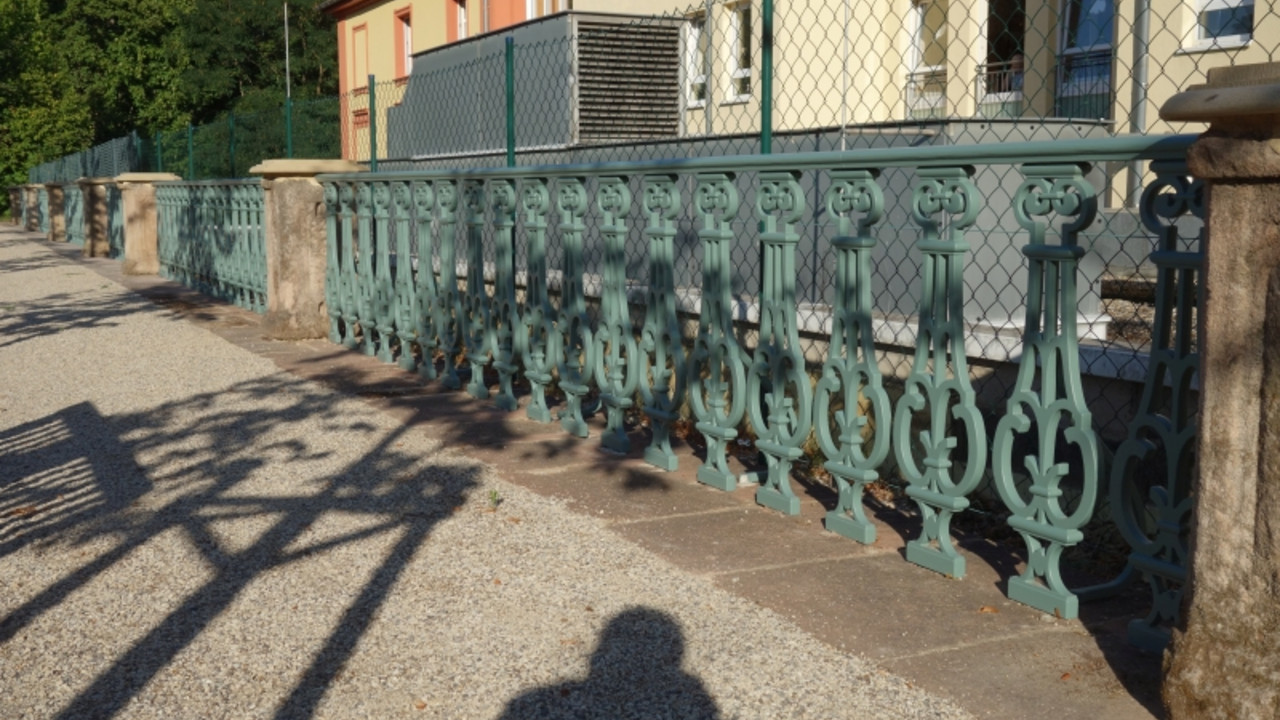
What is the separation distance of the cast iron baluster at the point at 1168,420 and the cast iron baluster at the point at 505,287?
13.1 feet

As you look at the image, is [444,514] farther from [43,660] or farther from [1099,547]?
[1099,547]

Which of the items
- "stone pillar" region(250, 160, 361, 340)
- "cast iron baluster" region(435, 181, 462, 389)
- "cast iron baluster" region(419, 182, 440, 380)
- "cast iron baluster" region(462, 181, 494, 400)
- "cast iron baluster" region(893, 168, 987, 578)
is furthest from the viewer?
"stone pillar" region(250, 160, 361, 340)

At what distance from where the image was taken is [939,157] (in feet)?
13.8

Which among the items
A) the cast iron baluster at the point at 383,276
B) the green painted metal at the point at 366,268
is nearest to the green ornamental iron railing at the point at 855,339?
the cast iron baluster at the point at 383,276

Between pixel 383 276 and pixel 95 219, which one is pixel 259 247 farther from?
pixel 95 219

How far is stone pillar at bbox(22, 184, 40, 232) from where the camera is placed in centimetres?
3891

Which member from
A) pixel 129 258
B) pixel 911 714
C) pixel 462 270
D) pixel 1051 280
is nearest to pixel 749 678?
pixel 911 714

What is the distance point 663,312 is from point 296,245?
5336 mm

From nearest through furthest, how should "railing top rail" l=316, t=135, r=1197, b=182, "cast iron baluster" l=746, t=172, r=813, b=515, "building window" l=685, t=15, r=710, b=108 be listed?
1. "railing top rail" l=316, t=135, r=1197, b=182
2. "cast iron baluster" l=746, t=172, r=813, b=515
3. "building window" l=685, t=15, r=710, b=108

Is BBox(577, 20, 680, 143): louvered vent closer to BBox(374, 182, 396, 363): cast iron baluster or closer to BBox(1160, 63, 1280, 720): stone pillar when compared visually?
BBox(374, 182, 396, 363): cast iron baluster

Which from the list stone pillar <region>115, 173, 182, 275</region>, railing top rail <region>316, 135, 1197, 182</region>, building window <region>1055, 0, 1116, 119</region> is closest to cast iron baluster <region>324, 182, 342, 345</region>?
railing top rail <region>316, 135, 1197, 182</region>

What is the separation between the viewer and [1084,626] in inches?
150

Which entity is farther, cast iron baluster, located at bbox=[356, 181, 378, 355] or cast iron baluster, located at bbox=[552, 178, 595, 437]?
cast iron baluster, located at bbox=[356, 181, 378, 355]

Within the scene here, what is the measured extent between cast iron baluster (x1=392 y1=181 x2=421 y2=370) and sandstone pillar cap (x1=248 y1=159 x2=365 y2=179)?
1418 mm
